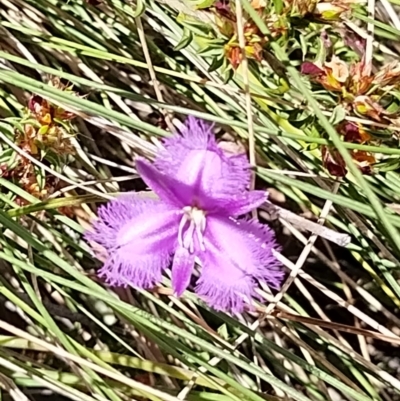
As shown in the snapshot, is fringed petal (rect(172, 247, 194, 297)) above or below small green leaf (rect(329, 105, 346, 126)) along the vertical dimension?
below

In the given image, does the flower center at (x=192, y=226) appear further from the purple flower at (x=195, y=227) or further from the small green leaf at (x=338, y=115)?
the small green leaf at (x=338, y=115)

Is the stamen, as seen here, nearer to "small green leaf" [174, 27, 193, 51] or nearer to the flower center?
the flower center

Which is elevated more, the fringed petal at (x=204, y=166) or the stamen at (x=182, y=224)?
the fringed petal at (x=204, y=166)

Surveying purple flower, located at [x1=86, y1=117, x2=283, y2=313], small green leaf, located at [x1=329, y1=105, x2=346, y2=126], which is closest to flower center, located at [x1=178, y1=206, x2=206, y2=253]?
purple flower, located at [x1=86, y1=117, x2=283, y2=313]

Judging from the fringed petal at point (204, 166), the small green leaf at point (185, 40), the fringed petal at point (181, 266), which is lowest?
the fringed petal at point (181, 266)

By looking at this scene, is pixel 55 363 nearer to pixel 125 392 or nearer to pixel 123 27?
pixel 125 392

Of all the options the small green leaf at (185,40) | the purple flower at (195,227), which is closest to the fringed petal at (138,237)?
the purple flower at (195,227)

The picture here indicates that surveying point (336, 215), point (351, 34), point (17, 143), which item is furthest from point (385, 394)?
point (17, 143)

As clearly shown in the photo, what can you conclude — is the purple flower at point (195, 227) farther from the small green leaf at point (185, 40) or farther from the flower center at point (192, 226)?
the small green leaf at point (185, 40)

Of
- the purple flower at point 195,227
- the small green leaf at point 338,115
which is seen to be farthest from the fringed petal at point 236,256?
the small green leaf at point 338,115

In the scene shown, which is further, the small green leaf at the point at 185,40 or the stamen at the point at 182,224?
the small green leaf at the point at 185,40
